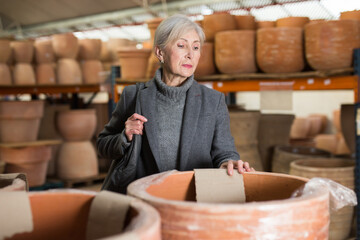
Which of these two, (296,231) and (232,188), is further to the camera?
(232,188)

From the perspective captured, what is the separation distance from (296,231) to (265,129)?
105 inches

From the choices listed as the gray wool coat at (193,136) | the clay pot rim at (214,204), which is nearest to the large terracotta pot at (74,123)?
the gray wool coat at (193,136)

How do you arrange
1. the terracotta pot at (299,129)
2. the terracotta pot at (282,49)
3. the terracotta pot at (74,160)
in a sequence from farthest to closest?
the terracotta pot at (299,129)
the terracotta pot at (74,160)
the terracotta pot at (282,49)

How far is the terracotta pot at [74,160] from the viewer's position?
4.13 m

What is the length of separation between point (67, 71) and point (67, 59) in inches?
5.7

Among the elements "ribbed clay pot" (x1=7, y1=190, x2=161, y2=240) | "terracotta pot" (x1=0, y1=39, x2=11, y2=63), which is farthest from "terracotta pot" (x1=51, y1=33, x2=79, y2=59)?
"ribbed clay pot" (x1=7, y1=190, x2=161, y2=240)

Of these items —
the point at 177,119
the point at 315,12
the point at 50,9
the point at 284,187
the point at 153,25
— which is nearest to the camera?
the point at 284,187

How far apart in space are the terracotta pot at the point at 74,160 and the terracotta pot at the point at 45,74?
0.90 m

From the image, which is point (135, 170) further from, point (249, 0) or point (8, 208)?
point (249, 0)

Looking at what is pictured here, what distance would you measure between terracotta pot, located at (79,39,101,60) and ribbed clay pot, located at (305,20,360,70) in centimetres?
291

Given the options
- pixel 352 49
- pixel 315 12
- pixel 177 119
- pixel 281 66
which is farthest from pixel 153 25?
pixel 315 12

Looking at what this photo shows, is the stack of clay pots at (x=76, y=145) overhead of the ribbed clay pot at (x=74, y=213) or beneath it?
beneath

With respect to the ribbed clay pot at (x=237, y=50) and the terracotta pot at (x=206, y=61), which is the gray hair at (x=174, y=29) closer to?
the ribbed clay pot at (x=237, y=50)

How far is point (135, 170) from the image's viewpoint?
1.49 meters
